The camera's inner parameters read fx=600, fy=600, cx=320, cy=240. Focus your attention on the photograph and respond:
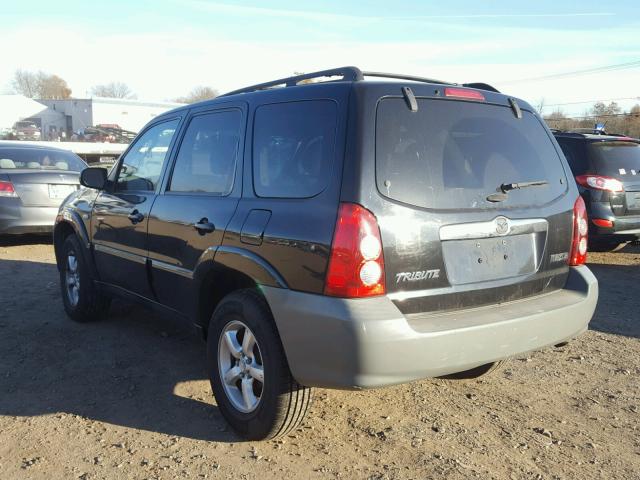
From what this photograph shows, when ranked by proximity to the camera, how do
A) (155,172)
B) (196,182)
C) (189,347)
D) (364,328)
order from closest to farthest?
(364,328)
(196,182)
(155,172)
(189,347)

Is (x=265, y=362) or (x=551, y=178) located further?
(x=551, y=178)

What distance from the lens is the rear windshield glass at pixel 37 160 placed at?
893cm

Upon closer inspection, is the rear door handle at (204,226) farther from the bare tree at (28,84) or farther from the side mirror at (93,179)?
the bare tree at (28,84)

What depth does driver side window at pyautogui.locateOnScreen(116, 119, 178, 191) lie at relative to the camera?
4297 millimetres

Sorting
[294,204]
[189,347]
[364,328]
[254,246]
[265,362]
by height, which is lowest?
[189,347]

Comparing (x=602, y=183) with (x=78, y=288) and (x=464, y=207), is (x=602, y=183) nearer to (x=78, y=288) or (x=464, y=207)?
(x=464, y=207)

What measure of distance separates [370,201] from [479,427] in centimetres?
157

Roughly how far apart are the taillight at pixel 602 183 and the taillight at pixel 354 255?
5.67 metres

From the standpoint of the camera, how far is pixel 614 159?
7.55m

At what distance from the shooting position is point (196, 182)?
12.6 feet

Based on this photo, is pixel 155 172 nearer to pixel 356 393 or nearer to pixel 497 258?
pixel 356 393

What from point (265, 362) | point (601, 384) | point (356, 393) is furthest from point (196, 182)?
point (601, 384)

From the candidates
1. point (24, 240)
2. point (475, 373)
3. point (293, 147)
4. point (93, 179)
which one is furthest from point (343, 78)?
point (24, 240)

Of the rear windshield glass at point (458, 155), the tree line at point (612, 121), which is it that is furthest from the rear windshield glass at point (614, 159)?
the tree line at point (612, 121)
